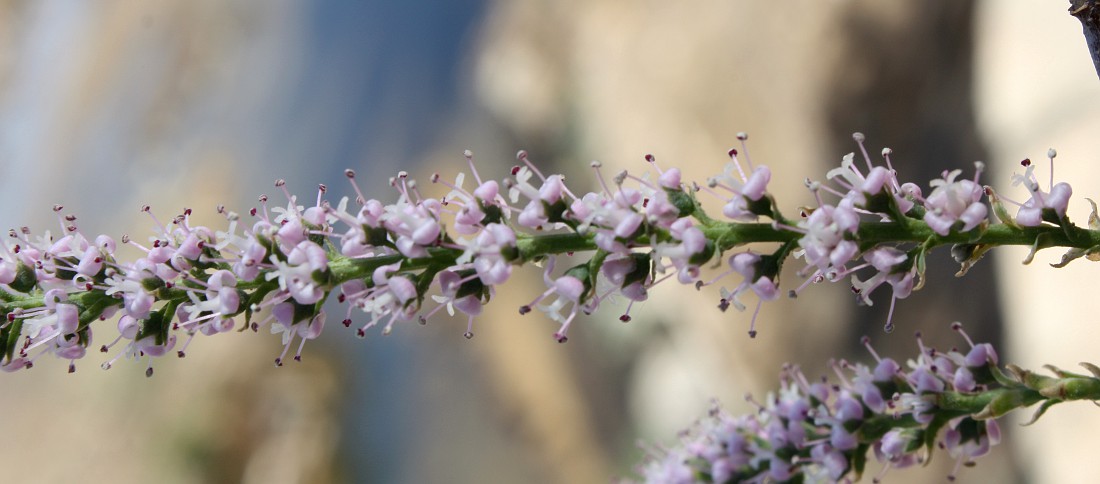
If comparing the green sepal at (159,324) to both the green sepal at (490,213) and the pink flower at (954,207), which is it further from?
the pink flower at (954,207)

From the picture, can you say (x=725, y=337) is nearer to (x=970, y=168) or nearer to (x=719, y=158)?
(x=719, y=158)

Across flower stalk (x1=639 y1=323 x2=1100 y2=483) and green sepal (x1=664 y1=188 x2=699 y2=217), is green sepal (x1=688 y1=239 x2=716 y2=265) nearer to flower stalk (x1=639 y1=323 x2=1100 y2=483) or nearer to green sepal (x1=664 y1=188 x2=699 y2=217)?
green sepal (x1=664 y1=188 x2=699 y2=217)

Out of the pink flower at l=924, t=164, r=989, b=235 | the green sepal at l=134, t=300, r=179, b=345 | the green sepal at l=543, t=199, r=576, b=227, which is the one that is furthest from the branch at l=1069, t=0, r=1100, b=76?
the green sepal at l=134, t=300, r=179, b=345

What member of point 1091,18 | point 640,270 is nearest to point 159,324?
point 640,270

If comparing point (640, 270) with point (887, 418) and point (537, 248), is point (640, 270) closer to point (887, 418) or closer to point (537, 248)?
point (537, 248)

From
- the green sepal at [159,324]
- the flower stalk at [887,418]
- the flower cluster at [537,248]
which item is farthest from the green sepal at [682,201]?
the green sepal at [159,324]

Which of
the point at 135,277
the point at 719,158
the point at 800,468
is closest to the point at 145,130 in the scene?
the point at 719,158
